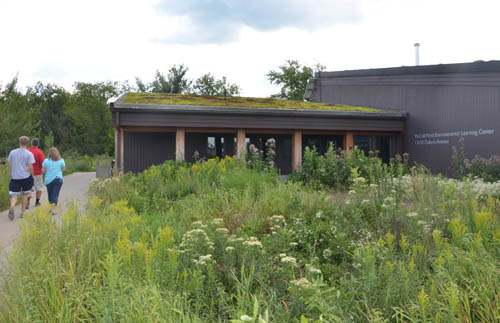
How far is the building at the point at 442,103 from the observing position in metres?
15.5

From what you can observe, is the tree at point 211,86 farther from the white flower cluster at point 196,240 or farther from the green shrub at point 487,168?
the white flower cluster at point 196,240

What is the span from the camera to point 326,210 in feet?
20.1

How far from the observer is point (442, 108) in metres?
17.7

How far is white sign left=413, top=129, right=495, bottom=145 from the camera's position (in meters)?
15.8

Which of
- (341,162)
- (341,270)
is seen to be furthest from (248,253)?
(341,162)

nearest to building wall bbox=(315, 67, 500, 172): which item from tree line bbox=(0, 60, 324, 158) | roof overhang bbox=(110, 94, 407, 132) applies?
roof overhang bbox=(110, 94, 407, 132)

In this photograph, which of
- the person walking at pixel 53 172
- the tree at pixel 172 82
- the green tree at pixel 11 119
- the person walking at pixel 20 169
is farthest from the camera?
the tree at pixel 172 82

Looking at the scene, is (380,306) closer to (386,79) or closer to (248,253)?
(248,253)

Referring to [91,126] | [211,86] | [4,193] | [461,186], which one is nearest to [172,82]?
[211,86]

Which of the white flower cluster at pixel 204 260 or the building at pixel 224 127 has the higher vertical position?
the building at pixel 224 127

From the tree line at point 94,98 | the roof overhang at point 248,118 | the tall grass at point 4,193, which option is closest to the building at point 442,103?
the roof overhang at point 248,118

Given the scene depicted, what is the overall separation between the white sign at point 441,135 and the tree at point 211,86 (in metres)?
37.6

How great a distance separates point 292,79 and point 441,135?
107 feet

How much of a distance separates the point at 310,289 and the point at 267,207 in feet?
11.8
